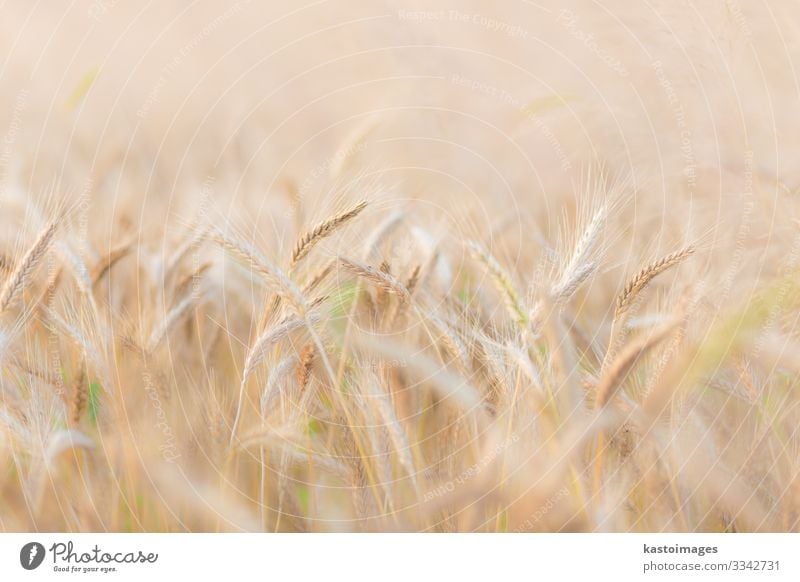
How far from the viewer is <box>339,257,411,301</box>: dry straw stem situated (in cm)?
157

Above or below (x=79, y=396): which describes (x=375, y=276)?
above

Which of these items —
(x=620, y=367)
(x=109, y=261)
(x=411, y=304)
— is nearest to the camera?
(x=620, y=367)

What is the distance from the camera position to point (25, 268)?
1646 mm

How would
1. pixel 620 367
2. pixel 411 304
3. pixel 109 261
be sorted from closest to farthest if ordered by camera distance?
pixel 620 367, pixel 411 304, pixel 109 261

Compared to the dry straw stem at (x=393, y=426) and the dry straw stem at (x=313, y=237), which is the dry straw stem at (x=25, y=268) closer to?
the dry straw stem at (x=313, y=237)

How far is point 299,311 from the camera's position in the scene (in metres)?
1.56

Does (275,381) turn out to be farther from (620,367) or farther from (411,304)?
(620,367)

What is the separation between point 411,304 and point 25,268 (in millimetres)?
877

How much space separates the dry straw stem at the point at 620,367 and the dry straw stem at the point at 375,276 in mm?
470

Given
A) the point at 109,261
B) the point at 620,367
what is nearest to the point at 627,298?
the point at 620,367
